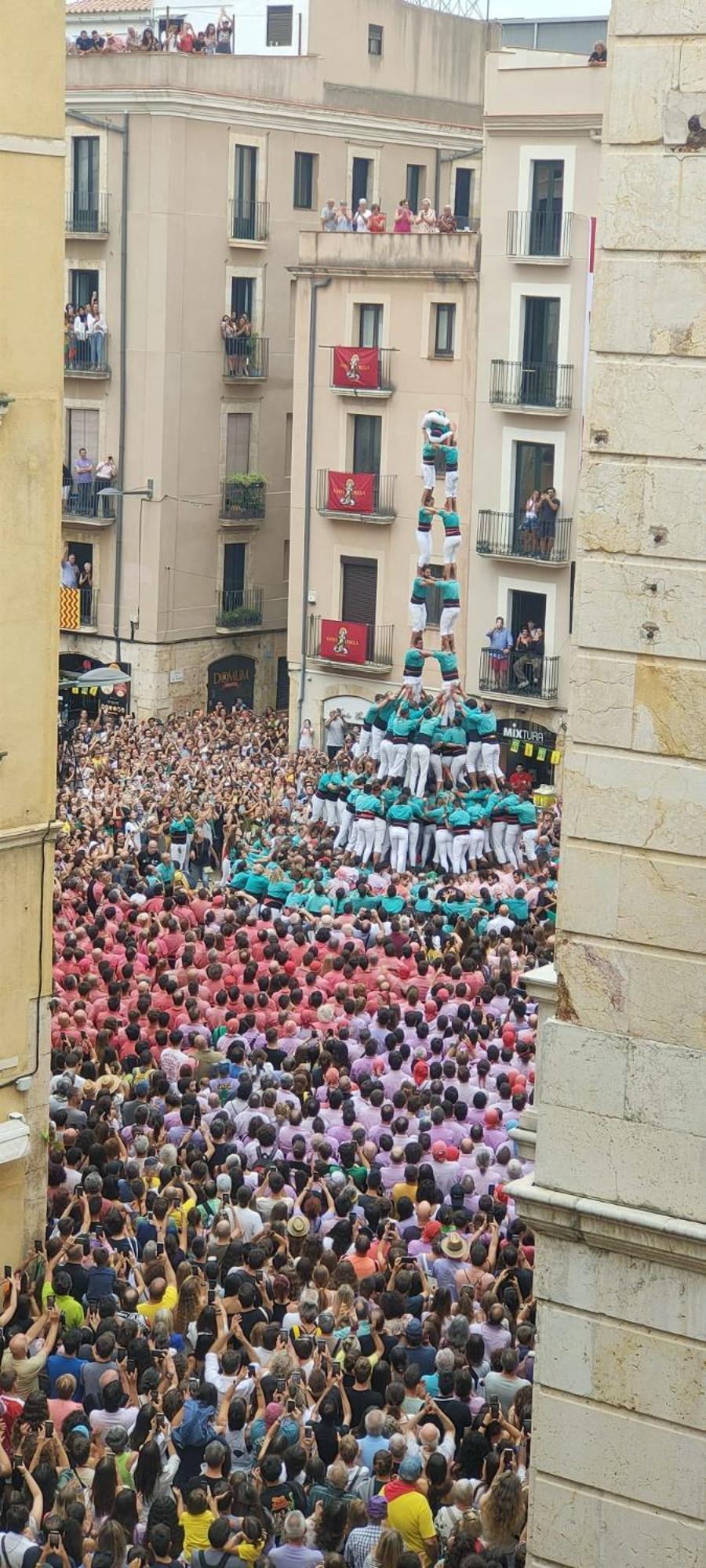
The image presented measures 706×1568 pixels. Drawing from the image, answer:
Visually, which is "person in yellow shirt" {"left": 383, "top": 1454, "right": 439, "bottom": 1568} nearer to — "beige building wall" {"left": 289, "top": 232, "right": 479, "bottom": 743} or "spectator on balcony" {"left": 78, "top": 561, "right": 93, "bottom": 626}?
"beige building wall" {"left": 289, "top": 232, "right": 479, "bottom": 743}

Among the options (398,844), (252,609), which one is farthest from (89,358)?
(398,844)

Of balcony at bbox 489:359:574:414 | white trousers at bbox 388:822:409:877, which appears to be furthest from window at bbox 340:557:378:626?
white trousers at bbox 388:822:409:877

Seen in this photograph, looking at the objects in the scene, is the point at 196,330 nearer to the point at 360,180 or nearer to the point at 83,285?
the point at 83,285

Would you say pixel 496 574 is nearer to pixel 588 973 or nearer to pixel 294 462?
pixel 294 462

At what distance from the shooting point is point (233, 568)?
46.4m

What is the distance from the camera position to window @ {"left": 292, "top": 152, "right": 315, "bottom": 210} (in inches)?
1809

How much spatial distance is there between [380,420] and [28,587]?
24.8 metres

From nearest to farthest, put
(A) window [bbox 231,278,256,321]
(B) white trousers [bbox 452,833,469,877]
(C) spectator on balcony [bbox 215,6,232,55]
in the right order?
(B) white trousers [bbox 452,833,469,877]
(A) window [bbox 231,278,256,321]
(C) spectator on balcony [bbox 215,6,232,55]

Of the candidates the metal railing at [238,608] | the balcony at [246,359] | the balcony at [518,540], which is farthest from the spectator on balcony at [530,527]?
the metal railing at [238,608]

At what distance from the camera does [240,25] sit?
5334 centimetres

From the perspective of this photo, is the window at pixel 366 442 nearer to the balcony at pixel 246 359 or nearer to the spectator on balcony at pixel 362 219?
the spectator on balcony at pixel 362 219

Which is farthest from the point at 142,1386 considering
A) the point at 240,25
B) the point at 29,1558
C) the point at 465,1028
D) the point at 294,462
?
the point at 240,25

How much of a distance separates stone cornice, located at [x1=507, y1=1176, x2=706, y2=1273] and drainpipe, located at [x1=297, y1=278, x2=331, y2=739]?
102 ft

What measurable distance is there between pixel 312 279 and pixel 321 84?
6202mm
